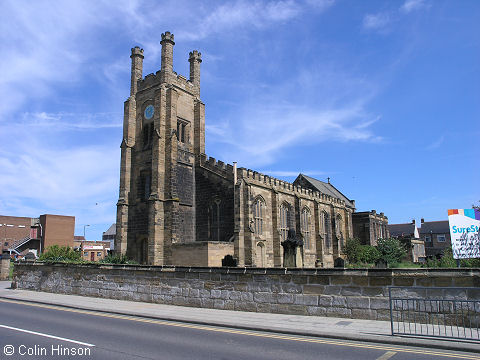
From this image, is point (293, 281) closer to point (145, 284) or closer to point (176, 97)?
point (145, 284)

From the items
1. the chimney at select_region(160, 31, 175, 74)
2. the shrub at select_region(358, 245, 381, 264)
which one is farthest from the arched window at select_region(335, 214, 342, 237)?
the chimney at select_region(160, 31, 175, 74)

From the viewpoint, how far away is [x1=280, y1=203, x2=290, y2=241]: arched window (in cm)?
3484

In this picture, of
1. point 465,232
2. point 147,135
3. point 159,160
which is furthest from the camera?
point 147,135

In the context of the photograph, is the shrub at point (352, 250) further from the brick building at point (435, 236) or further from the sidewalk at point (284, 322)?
the brick building at point (435, 236)

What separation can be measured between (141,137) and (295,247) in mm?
20991

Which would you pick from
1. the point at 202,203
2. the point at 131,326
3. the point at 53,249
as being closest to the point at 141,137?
the point at 202,203

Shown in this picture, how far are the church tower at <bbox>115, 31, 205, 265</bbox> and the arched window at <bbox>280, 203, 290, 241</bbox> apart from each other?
8.93 meters

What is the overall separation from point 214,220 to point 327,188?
33.5m

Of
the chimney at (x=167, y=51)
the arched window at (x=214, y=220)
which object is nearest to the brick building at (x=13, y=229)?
the chimney at (x=167, y=51)

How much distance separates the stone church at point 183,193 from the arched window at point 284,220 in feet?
0.33

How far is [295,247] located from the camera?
692 inches

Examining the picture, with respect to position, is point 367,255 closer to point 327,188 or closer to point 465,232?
point 327,188

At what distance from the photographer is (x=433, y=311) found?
374 inches

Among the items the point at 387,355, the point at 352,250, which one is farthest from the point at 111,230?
the point at 387,355
